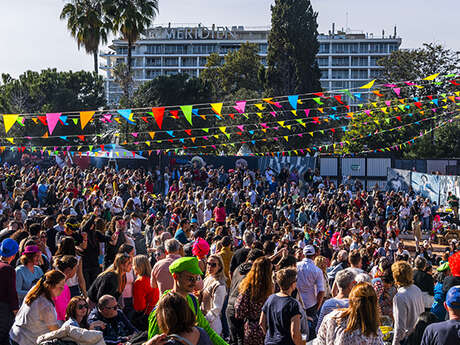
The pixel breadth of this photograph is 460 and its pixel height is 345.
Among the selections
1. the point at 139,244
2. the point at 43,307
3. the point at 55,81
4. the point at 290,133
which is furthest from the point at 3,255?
the point at 55,81

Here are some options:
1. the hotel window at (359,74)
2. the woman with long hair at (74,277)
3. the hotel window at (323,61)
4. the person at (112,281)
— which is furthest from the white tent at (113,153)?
the hotel window at (359,74)

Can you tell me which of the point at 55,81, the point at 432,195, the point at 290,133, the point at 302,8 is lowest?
the point at 432,195

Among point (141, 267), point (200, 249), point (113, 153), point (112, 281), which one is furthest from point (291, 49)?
point (112, 281)

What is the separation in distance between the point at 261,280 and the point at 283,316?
53cm

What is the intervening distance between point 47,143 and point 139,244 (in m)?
37.7

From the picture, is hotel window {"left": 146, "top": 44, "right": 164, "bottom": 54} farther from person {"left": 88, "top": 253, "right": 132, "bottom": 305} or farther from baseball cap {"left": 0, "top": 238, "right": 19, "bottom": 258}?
person {"left": 88, "top": 253, "right": 132, "bottom": 305}

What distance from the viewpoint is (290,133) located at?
43406 millimetres

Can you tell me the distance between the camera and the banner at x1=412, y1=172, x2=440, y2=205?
26.4 m

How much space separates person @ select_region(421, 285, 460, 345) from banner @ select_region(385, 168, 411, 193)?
2575 cm

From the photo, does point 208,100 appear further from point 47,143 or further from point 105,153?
point 105,153

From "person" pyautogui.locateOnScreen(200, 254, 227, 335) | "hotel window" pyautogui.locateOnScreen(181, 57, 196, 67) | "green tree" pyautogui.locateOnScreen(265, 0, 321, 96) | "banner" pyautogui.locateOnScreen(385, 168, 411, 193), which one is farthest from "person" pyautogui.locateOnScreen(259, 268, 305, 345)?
"hotel window" pyautogui.locateOnScreen(181, 57, 196, 67)

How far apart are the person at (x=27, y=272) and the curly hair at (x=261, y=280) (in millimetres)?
2451

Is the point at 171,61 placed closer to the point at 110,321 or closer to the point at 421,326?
the point at 110,321

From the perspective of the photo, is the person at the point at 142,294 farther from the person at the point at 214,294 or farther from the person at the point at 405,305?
the person at the point at 405,305
